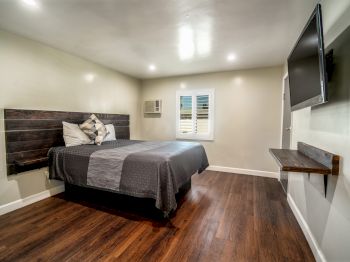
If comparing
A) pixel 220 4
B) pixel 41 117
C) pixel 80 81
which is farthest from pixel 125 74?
pixel 220 4

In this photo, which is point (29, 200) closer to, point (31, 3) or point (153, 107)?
point (31, 3)

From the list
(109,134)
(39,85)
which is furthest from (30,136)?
(109,134)

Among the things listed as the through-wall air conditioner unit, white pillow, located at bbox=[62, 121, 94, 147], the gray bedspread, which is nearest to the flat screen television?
the gray bedspread

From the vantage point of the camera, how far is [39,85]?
2.67 m

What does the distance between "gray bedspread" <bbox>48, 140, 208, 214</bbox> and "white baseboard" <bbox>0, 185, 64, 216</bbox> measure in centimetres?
35

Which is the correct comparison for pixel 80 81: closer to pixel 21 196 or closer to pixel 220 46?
pixel 21 196

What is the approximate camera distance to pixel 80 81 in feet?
10.8

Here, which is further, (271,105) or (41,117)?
(271,105)

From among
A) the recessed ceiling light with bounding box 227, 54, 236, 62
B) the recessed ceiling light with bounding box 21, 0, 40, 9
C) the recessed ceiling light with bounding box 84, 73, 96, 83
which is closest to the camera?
the recessed ceiling light with bounding box 21, 0, 40, 9

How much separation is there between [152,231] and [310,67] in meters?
2.17

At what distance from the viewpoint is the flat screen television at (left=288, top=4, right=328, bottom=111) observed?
3.99ft

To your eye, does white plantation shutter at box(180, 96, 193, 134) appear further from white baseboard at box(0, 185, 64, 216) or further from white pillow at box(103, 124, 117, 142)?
white baseboard at box(0, 185, 64, 216)

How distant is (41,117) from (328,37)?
3564 millimetres

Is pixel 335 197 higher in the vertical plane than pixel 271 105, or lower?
lower
